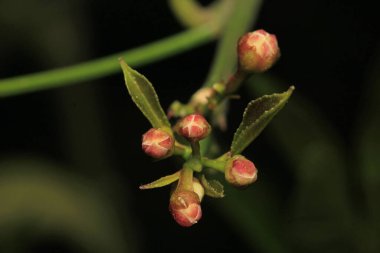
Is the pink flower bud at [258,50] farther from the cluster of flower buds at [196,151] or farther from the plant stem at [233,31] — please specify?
the plant stem at [233,31]

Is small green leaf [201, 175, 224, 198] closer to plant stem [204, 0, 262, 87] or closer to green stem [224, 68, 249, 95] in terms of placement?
green stem [224, 68, 249, 95]

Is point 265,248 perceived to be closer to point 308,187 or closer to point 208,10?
point 308,187

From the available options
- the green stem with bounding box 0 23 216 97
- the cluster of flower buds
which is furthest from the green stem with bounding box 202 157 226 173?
the green stem with bounding box 0 23 216 97

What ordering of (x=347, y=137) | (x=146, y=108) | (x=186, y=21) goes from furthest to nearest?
1. (x=347, y=137)
2. (x=186, y=21)
3. (x=146, y=108)

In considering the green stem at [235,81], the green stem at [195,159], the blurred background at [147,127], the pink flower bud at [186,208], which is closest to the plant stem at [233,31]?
the blurred background at [147,127]

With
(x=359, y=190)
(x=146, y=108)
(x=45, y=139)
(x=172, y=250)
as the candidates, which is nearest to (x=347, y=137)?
(x=359, y=190)

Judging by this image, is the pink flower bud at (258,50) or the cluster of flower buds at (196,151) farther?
the pink flower bud at (258,50)
